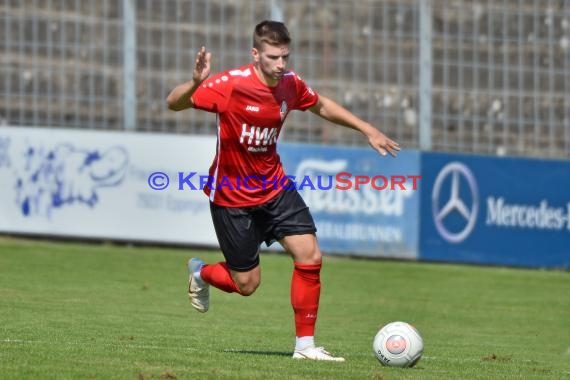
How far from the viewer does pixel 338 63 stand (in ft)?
68.0

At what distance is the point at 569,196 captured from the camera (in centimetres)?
1997

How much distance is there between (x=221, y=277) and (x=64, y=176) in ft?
33.2

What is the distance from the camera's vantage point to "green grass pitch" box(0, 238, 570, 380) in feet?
26.9

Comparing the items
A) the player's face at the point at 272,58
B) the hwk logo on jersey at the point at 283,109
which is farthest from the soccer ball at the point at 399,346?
the player's face at the point at 272,58

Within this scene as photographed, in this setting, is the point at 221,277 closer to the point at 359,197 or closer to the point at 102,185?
the point at 102,185

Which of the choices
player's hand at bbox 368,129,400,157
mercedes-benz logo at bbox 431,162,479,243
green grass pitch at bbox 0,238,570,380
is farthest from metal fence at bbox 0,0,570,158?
player's hand at bbox 368,129,400,157

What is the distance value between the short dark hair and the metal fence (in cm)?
1148

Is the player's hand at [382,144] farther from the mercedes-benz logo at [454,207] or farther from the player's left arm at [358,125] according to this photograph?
the mercedes-benz logo at [454,207]

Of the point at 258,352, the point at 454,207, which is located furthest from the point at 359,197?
the point at 258,352

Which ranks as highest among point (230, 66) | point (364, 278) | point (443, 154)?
point (230, 66)

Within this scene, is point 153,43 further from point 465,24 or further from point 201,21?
point 465,24

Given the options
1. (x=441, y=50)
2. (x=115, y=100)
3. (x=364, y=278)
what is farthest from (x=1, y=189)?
(x=441, y=50)

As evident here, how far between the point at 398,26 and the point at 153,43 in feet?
13.0

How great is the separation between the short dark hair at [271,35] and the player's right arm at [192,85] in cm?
37
